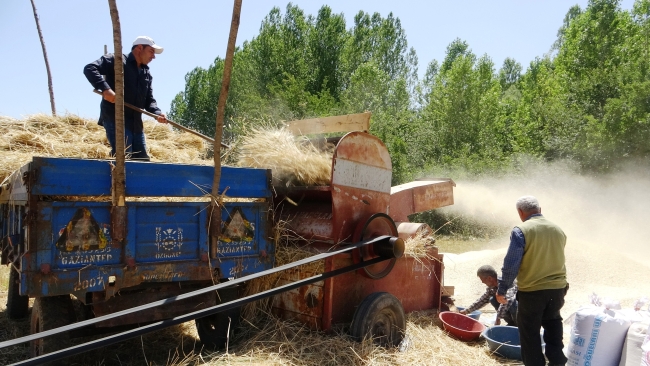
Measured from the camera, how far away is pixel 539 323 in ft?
15.1

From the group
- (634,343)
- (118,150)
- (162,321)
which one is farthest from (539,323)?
(118,150)

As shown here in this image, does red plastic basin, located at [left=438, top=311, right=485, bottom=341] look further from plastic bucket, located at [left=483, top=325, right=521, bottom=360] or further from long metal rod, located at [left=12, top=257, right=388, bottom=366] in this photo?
long metal rod, located at [left=12, top=257, right=388, bottom=366]

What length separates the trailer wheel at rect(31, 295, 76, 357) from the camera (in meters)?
3.64

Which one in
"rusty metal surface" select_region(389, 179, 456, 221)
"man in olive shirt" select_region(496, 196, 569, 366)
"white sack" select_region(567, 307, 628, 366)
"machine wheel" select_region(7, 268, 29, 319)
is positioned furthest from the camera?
"rusty metal surface" select_region(389, 179, 456, 221)

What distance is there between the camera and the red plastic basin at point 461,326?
555 cm

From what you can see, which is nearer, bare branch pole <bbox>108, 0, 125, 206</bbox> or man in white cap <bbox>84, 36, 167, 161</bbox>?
bare branch pole <bbox>108, 0, 125, 206</bbox>

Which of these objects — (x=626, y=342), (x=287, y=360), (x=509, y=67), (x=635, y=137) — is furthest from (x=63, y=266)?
(x=509, y=67)

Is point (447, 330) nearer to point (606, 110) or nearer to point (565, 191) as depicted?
point (565, 191)

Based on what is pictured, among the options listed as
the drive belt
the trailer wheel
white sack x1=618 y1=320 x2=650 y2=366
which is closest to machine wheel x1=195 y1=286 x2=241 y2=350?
the drive belt

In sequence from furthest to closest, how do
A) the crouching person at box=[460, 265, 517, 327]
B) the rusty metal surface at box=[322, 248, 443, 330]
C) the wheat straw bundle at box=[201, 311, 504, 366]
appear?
1. the crouching person at box=[460, 265, 517, 327]
2. the rusty metal surface at box=[322, 248, 443, 330]
3. the wheat straw bundle at box=[201, 311, 504, 366]

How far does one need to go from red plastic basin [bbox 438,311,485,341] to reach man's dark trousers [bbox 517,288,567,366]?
0.92 meters

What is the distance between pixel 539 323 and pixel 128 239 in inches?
142

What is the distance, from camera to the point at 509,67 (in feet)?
180

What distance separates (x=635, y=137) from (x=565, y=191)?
339 centimetres
